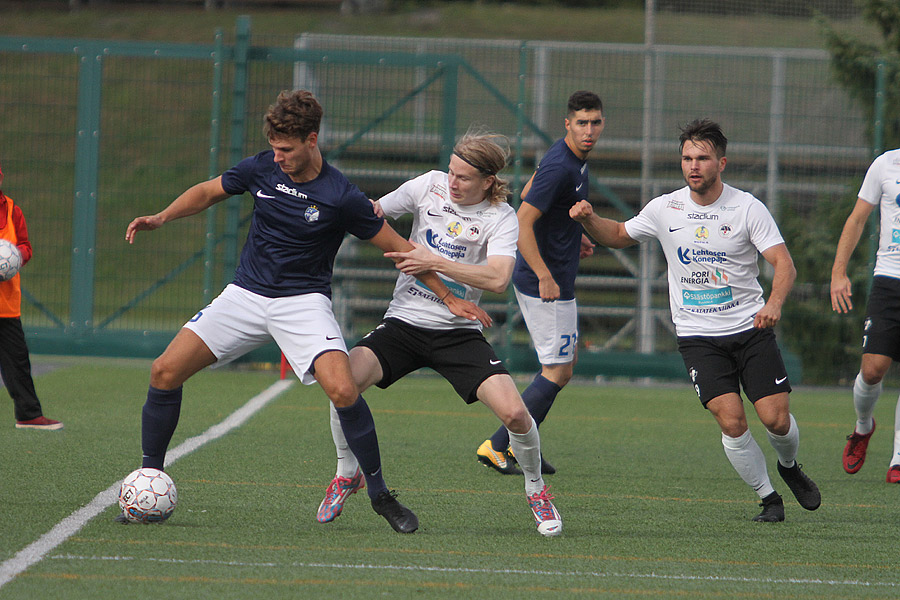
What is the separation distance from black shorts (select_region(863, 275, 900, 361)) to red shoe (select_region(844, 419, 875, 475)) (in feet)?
1.49

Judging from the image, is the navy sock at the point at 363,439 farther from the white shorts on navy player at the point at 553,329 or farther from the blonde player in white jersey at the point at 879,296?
the blonde player in white jersey at the point at 879,296

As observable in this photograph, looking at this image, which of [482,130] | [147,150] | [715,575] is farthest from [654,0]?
[715,575]

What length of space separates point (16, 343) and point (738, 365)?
450 centimetres

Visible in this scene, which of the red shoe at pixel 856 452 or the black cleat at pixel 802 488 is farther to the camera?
the red shoe at pixel 856 452

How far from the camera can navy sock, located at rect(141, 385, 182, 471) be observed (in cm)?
488

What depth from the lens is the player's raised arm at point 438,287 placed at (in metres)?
4.97

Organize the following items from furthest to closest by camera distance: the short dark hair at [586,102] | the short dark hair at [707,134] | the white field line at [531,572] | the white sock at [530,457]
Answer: the short dark hair at [586,102], the short dark hair at [707,134], the white sock at [530,457], the white field line at [531,572]

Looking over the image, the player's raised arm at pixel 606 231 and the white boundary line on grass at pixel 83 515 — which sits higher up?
the player's raised arm at pixel 606 231

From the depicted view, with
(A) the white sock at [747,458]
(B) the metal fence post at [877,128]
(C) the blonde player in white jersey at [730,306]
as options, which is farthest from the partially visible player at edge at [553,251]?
(B) the metal fence post at [877,128]

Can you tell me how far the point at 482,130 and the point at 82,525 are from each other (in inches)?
105

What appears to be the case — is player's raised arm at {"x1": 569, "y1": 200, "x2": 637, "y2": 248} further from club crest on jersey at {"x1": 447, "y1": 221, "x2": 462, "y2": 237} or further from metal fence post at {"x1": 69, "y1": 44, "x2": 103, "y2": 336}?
metal fence post at {"x1": 69, "y1": 44, "x2": 103, "y2": 336}

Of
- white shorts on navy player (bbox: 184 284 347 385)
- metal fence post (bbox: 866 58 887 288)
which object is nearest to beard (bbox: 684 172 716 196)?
white shorts on navy player (bbox: 184 284 347 385)

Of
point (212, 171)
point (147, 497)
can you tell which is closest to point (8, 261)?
point (147, 497)

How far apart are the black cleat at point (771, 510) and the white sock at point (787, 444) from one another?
7.3 inches
